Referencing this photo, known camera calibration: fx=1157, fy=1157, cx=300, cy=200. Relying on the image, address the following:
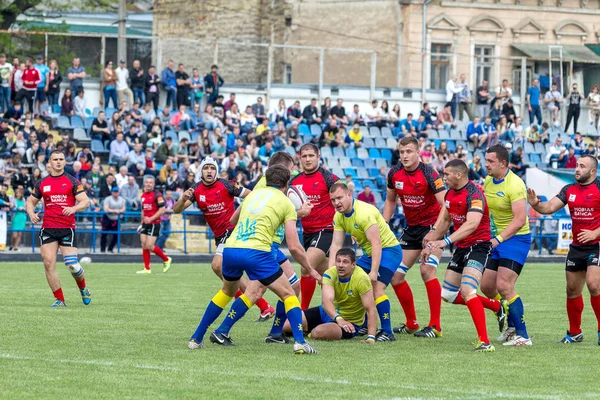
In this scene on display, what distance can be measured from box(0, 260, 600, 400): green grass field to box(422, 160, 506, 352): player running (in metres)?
0.44

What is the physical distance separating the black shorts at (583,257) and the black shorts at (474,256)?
2.95 feet

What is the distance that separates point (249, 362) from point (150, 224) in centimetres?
1340

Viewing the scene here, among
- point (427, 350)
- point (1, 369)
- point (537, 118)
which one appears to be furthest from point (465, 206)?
point (537, 118)

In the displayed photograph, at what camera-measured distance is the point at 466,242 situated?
12.3 metres

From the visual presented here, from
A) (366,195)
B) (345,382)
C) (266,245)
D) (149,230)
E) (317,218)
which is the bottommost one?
(345,382)

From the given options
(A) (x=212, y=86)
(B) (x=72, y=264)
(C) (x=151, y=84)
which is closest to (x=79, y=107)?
(C) (x=151, y=84)

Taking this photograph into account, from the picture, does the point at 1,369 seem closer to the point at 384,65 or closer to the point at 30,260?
the point at 30,260

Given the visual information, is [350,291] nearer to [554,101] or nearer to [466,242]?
[466,242]

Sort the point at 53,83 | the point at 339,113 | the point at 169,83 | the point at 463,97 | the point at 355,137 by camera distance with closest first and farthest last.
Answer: the point at 53,83, the point at 169,83, the point at 355,137, the point at 339,113, the point at 463,97

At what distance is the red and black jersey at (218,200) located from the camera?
578 inches

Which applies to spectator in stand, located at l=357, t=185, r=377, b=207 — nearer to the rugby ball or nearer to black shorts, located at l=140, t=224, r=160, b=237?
black shorts, located at l=140, t=224, r=160, b=237

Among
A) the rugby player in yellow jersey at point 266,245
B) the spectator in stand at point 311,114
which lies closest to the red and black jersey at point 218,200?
the rugby player in yellow jersey at point 266,245

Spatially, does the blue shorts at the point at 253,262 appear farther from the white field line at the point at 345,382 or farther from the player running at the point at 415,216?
the player running at the point at 415,216

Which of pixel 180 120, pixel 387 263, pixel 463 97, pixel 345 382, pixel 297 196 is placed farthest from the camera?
pixel 463 97
